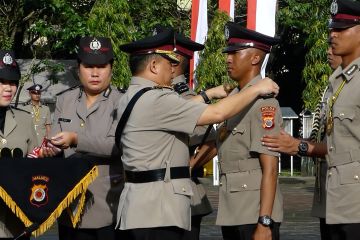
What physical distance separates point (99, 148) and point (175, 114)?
1157mm

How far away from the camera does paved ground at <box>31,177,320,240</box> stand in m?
13.5

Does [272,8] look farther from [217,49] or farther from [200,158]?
[217,49]

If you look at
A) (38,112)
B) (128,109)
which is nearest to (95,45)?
(128,109)

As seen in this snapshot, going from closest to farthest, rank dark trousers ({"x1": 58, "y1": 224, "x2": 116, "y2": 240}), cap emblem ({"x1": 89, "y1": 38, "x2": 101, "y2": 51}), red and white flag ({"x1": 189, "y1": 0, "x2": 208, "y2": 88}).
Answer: dark trousers ({"x1": 58, "y1": 224, "x2": 116, "y2": 240}) → cap emblem ({"x1": 89, "y1": 38, "x2": 101, "y2": 51}) → red and white flag ({"x1": 189, "y1": 0, "x2": 208, "y2": 88})

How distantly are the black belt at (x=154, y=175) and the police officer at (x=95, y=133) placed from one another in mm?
846

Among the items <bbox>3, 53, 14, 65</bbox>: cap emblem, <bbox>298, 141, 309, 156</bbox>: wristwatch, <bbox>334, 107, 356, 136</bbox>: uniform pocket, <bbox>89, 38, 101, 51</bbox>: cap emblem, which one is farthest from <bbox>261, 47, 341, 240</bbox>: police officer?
<bbox>3, 53, 14, 65</bbox>: cap emblem

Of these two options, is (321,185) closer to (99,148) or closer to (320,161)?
(320,161)

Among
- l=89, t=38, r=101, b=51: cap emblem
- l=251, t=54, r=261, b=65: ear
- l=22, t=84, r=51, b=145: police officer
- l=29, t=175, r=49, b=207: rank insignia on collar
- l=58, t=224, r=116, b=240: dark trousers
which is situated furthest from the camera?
l=22, t=84, r=51, b=145: police officer

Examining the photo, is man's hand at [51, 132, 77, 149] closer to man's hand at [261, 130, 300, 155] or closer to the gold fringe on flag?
the gold fringe on flag

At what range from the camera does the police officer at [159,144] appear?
271 inches

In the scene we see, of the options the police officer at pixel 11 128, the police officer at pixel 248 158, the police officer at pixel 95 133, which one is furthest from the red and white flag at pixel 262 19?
the police officer at pixel 11 128

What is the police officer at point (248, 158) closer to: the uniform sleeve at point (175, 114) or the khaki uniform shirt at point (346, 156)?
the khaki uniform shirt at point (346, 156)

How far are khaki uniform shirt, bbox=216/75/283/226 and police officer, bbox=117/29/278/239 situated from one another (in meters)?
0.37

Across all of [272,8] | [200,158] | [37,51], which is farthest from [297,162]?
[200,158]
